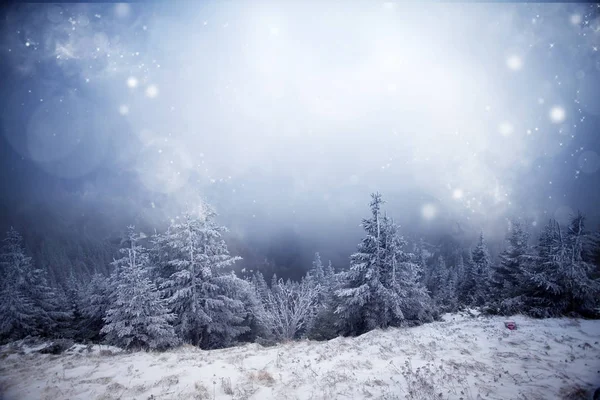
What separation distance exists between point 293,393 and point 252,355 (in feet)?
16.0

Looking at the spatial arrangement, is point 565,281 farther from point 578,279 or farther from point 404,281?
point 404,281

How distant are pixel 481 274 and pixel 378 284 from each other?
26465 millimetres

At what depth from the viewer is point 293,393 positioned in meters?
7.47

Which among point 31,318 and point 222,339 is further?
Answer: point 31,318

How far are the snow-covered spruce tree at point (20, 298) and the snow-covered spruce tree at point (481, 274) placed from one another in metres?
45.9

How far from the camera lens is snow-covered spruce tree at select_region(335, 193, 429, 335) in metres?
→ 17.9

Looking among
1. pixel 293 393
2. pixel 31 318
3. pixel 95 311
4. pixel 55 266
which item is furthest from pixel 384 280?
pixel 55 266

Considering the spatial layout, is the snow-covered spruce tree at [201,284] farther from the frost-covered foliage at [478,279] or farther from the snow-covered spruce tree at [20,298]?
the frost-covered foliage at [478,279]

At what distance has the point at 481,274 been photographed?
3509cm

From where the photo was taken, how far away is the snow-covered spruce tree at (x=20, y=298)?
21000mm

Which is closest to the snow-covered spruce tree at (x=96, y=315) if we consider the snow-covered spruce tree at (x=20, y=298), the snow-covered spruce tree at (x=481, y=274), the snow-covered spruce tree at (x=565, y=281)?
the snow-covered spruce tree at (x=20, y=298)

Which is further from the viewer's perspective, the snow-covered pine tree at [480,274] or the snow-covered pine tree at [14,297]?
the snow-covered pine tree at [480,274]

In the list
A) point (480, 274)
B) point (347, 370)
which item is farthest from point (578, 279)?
point (480, 274)

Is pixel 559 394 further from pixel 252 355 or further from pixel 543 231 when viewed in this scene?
pixel 543 231
